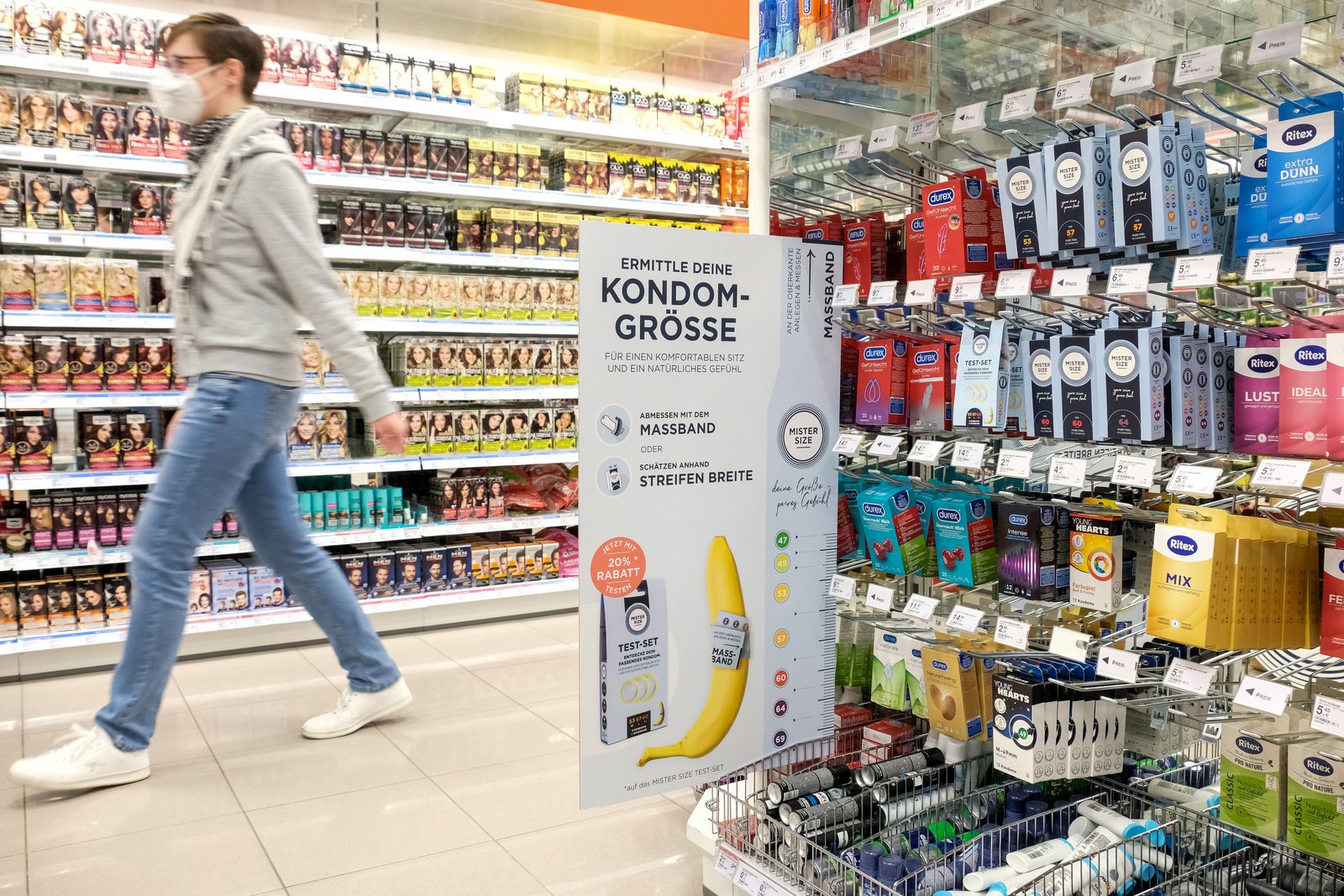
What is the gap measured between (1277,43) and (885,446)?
950mm

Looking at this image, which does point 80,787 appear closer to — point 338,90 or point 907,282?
point 907,282

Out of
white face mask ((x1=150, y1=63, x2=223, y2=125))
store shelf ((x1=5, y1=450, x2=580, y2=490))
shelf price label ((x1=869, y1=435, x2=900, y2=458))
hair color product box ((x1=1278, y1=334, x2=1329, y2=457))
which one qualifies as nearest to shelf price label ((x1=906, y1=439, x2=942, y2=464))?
shelf price label ((x1=869, y1=435, x2=900, y2=458))

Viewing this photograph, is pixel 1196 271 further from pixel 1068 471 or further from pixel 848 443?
pixel 848 443

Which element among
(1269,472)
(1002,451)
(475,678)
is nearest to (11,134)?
(475,678)

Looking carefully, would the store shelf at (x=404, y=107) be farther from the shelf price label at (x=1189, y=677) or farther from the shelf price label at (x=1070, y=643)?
the shelf price label at (x=1189, y=677)

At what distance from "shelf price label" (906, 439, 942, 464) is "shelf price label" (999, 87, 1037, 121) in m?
0.63

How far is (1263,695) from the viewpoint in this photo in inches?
62.8

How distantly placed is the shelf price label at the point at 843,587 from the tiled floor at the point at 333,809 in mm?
769

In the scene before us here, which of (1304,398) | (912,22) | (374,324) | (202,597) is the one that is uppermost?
(912,22)

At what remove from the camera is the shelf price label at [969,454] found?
200 cm

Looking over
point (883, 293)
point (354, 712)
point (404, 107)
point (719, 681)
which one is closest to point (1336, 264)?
point (883, 293)

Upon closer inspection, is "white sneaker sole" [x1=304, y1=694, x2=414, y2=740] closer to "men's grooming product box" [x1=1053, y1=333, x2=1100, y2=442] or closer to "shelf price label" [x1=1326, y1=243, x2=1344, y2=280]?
"men's grooming product box" [x1=1053, y1=333, x2=1100, y2=442]

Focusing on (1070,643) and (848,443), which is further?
(848,443)

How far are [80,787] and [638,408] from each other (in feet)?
6.48
